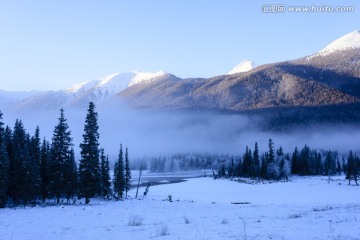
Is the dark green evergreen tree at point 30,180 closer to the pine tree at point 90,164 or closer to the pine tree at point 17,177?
the pine tree at point 17,177

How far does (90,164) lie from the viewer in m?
47.8

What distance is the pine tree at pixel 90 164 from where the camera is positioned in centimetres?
4680

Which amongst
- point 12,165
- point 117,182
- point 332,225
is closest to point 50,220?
point 332,225

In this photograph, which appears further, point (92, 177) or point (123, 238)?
point (92, 177)

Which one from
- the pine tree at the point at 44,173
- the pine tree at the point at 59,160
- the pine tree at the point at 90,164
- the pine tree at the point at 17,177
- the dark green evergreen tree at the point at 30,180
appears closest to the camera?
the dark green evergreen tree at the point at 30,180

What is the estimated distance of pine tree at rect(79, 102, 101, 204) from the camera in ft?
154

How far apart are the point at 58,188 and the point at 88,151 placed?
632 cm

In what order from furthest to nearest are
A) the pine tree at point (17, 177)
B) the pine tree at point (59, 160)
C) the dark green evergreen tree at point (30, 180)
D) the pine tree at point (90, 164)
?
the pine tree at point (59, 160), the pine tree at point (90, 164), the pine tree at point (17, 177), the dark green evergreen tree at point (30, 180)

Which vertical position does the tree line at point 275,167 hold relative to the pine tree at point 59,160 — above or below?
below

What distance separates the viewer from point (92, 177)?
47.5 meters

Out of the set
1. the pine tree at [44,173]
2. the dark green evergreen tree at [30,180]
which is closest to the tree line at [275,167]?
the pine tree at [44,173]

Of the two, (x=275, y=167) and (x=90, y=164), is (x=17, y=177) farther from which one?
(x=275, y=167)

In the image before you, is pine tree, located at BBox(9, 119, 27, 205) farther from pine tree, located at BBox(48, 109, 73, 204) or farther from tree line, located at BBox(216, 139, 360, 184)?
tree line, located at BBox(216, 139, 360, 184)

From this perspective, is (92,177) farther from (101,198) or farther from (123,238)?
(123,238)
